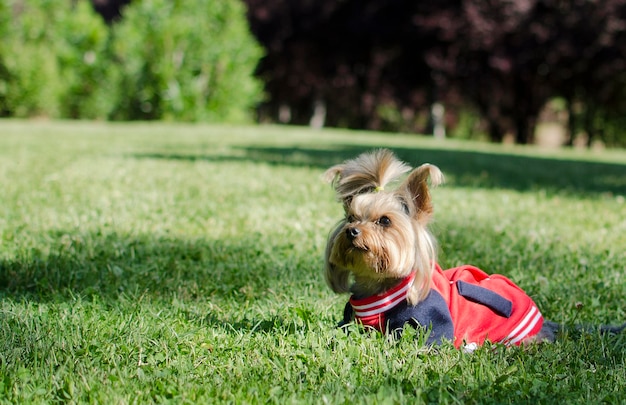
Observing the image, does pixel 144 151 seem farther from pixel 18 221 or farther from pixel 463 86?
pixel 463 86

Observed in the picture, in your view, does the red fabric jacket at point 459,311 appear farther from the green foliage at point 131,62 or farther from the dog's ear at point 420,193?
the green foliage at point 131,62

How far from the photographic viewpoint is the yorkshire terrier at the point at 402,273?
316 cm

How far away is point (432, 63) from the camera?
97.0ft

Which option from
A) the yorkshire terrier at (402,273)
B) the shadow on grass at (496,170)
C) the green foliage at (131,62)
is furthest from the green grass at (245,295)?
the green foliage at (131,62)

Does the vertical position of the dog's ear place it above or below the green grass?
above

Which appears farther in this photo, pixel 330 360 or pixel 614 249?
pixel 614 249

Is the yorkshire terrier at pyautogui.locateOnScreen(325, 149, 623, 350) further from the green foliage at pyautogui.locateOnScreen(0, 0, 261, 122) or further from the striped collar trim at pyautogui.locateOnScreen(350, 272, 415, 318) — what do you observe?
the green foliage at pyautogui.locateOnScreen(0, 0, 261, 122)

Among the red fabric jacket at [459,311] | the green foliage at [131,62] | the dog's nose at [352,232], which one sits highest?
the green foliage at [131,62]

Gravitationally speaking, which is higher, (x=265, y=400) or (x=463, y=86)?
(x=463, y=86)

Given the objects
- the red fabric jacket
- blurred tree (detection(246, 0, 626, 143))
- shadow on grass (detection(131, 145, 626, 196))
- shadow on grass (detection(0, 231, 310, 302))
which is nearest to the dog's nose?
the red fabric jacket

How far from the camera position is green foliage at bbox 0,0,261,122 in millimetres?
28281

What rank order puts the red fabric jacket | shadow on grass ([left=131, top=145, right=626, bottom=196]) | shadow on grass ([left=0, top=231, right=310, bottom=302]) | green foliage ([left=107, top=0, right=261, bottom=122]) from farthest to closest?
green foliage ([left=107, top=0, right=261, bottom=122]) < shadow on grass ([left=131, top=145, right=626, bottom=196]) < shadow on grass ([left=0, top=231, right=310, bottom=302]) < the red fabric jacket

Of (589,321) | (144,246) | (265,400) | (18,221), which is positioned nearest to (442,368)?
(265,400)

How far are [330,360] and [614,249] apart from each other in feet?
12.7
